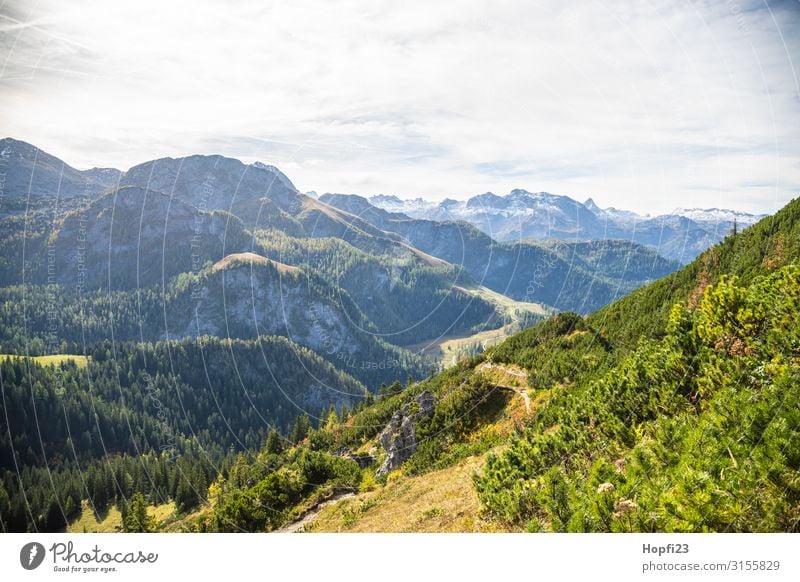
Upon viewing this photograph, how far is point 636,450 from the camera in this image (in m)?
9.99

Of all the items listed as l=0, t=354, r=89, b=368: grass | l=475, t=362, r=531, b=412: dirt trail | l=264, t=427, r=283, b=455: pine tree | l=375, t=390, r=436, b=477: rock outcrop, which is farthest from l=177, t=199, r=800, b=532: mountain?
l=0, t=354, r=89, b=368: grass

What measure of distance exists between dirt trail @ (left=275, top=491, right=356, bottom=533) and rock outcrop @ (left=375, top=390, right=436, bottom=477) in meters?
3.74

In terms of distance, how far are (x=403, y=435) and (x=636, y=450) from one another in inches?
1095

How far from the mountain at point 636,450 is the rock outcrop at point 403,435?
0.25 metres

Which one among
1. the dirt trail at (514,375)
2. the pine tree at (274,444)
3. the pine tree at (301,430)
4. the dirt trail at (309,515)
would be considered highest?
the dirt trail at (514,375)

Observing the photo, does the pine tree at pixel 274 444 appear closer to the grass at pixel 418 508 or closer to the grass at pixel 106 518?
the grass at pixel 106 518

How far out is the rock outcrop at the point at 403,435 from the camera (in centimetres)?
3274

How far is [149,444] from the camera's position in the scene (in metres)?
154

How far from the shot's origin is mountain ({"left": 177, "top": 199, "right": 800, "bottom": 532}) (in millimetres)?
7770

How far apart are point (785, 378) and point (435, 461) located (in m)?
22.8

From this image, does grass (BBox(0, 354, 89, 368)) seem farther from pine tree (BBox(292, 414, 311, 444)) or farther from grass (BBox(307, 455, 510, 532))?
grass (BBox(307, 455, 510, 532))

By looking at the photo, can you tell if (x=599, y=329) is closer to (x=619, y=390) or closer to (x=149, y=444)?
(x=619, y=390)

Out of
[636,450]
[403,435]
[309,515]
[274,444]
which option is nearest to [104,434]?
[274,444]

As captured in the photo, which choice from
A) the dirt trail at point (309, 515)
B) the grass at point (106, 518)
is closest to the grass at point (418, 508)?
the dirt trail at point (309, 515)
